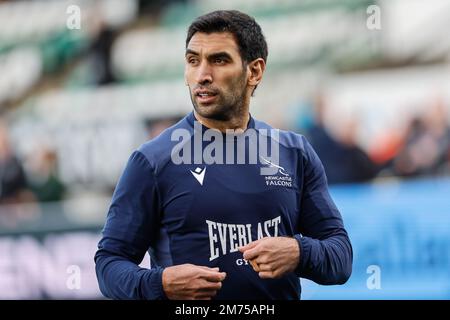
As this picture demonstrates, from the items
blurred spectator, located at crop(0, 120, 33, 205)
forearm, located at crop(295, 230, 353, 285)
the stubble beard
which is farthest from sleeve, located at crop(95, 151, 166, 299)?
blurred spectator, located at crop(0, 120, 33, 205)

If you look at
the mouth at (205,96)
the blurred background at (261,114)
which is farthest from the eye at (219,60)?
the blurred background at (261,114)

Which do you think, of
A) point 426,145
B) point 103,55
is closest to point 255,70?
point 426,145

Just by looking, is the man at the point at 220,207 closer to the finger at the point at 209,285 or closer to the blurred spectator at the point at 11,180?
the finger at the point at 209,285

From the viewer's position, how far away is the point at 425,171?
6.93 meters

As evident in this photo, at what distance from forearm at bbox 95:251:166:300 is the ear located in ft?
2.69

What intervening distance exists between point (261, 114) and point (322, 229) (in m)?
4.33

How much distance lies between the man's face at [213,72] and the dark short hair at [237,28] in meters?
0.02

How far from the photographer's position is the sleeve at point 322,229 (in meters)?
3.09

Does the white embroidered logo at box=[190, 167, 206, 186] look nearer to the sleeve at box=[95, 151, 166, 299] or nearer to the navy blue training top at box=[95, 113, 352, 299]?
the navy blue training top at box=[95, 113, 352, 299]

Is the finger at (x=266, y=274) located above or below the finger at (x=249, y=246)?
below

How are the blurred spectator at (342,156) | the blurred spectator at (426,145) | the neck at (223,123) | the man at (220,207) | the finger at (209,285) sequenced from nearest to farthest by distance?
the finger at (209,285)
the man at (220,207)
the neck at (223,123)
the blurred spectator at (426,145)
the blurred spectator at (342,156)

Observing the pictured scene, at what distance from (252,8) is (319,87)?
0.95 metres

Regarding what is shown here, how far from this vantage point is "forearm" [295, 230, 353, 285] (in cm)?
299

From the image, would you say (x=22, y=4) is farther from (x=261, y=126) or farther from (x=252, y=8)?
(x=261, y=126)
